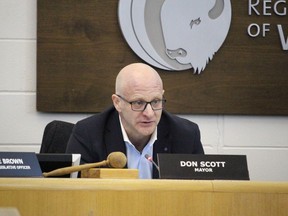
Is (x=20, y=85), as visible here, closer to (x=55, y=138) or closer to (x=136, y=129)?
(x=55, y=138)

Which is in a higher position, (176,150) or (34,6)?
(34,6)

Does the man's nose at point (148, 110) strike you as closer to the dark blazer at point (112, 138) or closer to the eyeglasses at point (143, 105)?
the eyeglasses at point (143, 105)

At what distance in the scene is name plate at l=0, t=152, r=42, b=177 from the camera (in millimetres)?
1867

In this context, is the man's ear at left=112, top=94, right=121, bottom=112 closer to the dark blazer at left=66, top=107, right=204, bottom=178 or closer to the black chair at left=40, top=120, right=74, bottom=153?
the dark blazer at left=66, top=107, right=204, bottom=178

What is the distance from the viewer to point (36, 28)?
12.1 ft

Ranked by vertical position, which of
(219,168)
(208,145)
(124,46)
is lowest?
(208,145)

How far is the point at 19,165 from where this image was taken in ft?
6.24

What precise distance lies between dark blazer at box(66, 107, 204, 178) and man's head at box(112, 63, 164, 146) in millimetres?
85

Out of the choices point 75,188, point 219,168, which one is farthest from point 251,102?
point 75,188

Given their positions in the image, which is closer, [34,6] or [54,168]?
[54,168]

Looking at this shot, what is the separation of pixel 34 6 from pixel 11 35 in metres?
0.21

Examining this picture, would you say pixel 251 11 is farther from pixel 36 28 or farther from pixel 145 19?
pixel 36 28

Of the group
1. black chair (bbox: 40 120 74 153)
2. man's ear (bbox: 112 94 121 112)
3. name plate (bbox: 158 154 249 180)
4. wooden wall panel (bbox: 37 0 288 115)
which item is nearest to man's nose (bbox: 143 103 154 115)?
man's ear (bbox: 112 94 121 112)

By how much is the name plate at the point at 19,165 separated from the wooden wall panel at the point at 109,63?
1.73m
